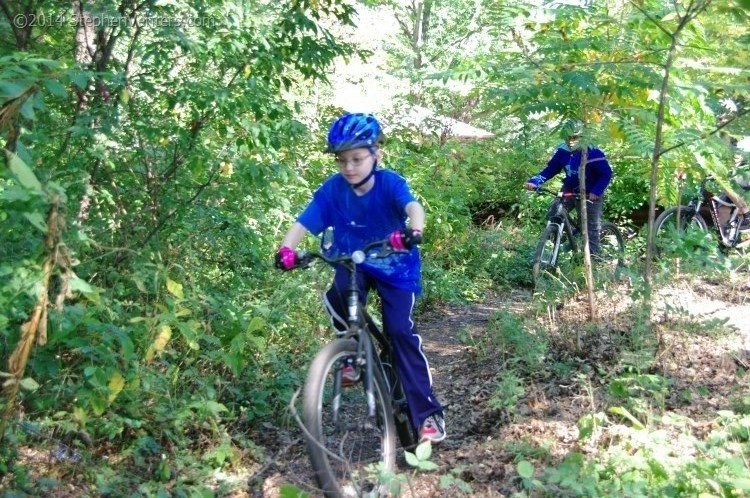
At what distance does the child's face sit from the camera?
13.5ft

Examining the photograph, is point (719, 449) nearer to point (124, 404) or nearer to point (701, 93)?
point (701, 93)

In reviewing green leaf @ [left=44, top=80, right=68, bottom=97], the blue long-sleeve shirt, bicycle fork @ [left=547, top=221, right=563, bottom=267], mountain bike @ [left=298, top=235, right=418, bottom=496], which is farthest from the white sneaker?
bicycle fork @ [left=547, top=221, right=563, bottom=267]

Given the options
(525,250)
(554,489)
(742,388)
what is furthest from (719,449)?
(525,250)

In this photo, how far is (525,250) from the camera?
1136cm

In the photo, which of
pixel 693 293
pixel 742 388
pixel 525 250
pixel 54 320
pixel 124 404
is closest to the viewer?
pixel 54 320

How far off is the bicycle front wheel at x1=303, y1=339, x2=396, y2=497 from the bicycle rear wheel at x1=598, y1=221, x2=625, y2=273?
435 centimetres

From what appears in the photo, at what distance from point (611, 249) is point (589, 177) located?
1.17 metres

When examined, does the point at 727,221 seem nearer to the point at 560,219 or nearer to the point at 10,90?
the point at 560,219

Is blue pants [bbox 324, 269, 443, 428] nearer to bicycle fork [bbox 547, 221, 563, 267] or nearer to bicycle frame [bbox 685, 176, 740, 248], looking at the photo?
bicycle fork [bbox 547, 221, 563, 267]

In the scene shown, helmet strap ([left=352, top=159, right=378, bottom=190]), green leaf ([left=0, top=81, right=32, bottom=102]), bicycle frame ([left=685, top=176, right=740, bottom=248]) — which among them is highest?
green leaf ([left=0, top=81, right=32, bottom=102])

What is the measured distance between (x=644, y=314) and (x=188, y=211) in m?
3.29

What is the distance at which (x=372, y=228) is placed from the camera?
14.0ft

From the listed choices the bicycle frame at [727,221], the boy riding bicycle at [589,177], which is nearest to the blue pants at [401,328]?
the boy riding bicycle at [589,177]

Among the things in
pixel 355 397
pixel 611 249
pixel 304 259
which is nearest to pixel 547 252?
pixel 611 249
